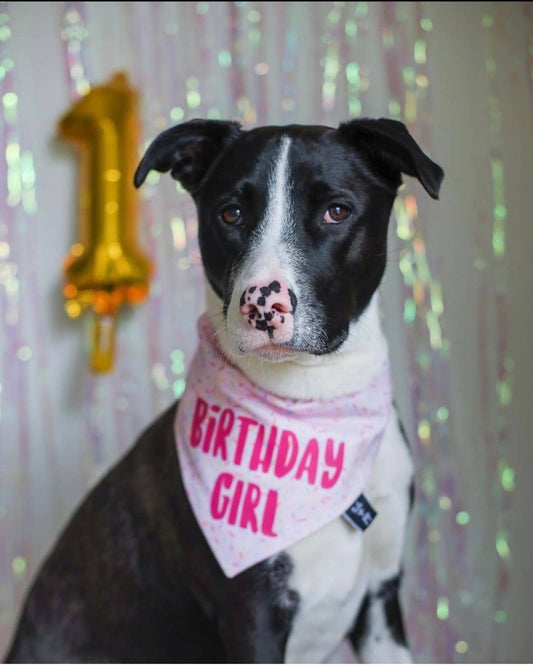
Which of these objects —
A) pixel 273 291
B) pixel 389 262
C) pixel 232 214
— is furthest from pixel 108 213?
pixel 273 291

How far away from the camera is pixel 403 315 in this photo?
113 inches

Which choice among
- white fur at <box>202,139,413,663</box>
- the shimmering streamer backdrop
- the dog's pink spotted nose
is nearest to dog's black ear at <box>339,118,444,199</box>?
white fur at <box>202,139,413,663</box>

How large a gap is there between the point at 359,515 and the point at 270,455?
178 millimetres

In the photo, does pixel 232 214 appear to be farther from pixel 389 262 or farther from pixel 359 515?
pixel 389 262

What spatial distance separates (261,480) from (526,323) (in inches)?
53.1

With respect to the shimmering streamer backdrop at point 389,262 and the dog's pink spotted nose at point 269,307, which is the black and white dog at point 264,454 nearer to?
the dog's pink spotted nose at point 269,307

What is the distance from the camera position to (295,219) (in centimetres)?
161

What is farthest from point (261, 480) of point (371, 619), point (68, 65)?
point (68, 65)

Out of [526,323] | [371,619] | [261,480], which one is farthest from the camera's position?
[526,323]

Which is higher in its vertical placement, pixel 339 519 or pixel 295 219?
pixel 295 219

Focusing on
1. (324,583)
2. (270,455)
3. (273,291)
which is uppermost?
(273,291)

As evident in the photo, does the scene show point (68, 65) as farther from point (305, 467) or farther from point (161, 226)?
point (305, 467)

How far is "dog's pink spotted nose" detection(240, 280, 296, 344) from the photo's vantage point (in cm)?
148

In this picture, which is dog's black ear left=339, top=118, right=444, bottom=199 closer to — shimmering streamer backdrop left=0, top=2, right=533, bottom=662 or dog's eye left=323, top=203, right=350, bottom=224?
dog's eye left=323, top=203, right=350, bottom=224
